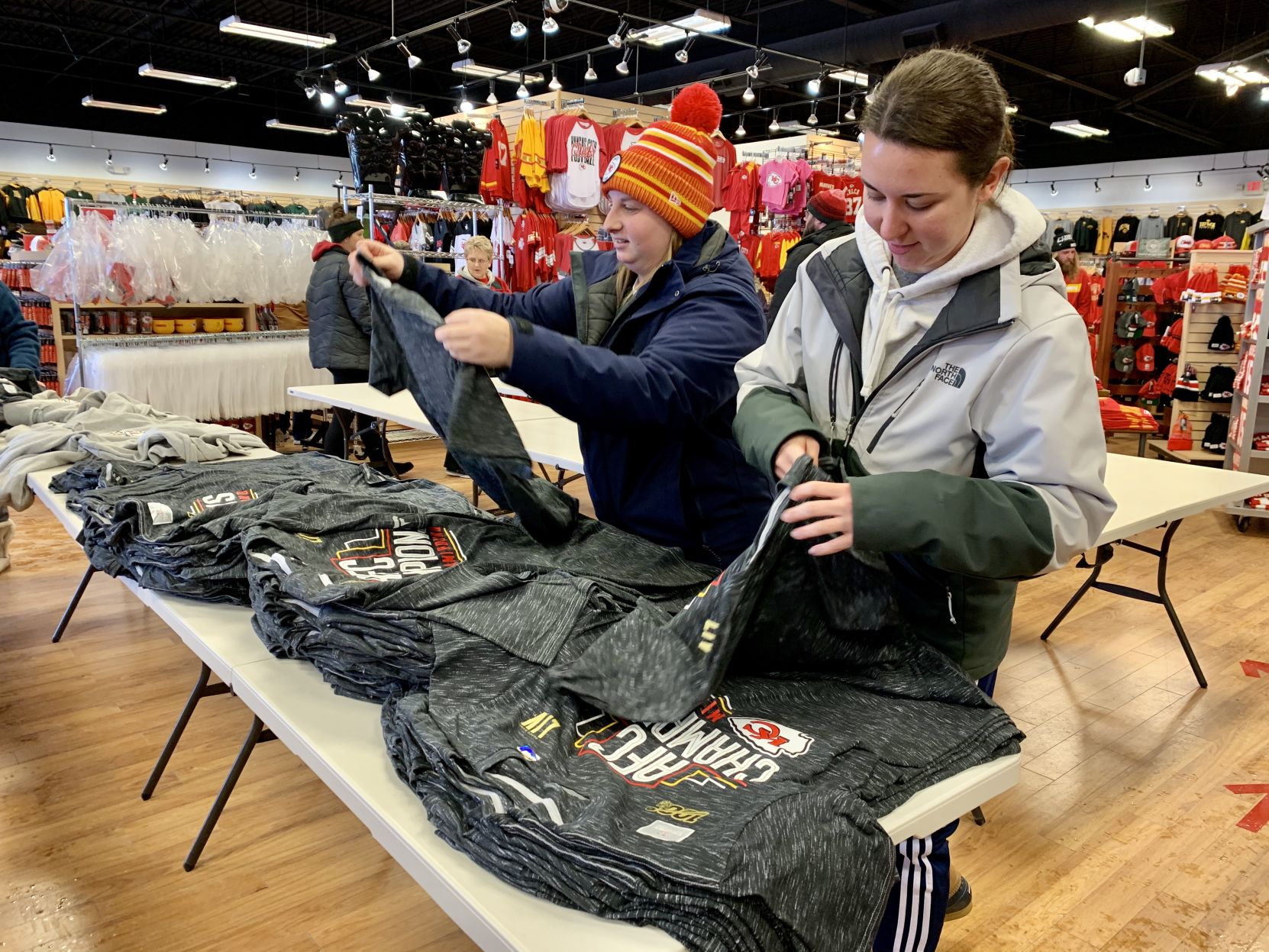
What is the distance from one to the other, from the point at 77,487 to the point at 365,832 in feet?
3.96

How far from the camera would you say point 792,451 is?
3.93 feet

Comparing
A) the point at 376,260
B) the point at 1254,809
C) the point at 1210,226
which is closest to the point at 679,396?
the point at 376,260

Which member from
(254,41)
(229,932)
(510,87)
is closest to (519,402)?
(229,932)

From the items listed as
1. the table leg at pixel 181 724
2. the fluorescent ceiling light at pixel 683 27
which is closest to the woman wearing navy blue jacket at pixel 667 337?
the table leg at pixel 181 724

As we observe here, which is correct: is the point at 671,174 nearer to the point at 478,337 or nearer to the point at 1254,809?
the point at 478,337

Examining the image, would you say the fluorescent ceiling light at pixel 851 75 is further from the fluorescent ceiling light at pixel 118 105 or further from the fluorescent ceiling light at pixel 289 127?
the fluorescent ceiling light at pixel 118 105

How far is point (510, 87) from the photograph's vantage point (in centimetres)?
1780

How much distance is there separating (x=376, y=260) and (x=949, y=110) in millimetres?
934

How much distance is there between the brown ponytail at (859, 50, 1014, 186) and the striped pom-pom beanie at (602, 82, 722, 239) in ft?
1.92

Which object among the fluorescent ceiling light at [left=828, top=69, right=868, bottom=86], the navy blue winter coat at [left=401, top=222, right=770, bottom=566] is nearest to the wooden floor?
the navy blue winter coat at [left=401, top=222, right=770, bottom=566]

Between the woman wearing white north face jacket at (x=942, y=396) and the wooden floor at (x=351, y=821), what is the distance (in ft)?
4.30

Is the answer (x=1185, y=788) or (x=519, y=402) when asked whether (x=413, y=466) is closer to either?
(x=519, y=402)

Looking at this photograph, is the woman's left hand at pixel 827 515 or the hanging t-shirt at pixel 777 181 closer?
the woman's left hand at pixel 827 515

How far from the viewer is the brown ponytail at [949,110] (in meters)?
1.06
